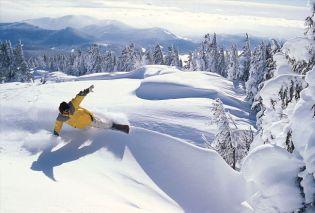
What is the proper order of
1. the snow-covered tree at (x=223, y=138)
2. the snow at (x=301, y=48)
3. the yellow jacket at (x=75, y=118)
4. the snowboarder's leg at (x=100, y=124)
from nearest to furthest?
the snow at (x=301, y=48), the yellow jacket at (x=75, y=118), the snowboarder's leg at (x=100, y=124), the snow-covered tree at (x=223, y=138)

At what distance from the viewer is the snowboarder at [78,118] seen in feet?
41.5

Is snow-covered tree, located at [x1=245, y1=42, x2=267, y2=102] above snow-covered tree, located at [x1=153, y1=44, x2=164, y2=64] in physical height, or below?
above

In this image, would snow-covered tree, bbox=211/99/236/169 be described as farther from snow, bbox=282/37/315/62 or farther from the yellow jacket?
snow, bbox=282/37/315/62

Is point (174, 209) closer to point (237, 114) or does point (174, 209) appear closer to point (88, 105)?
point (88, 105)

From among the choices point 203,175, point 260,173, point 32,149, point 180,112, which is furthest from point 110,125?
point 180,112

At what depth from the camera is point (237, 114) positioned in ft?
96.4

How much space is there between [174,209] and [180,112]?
12013 millimetres

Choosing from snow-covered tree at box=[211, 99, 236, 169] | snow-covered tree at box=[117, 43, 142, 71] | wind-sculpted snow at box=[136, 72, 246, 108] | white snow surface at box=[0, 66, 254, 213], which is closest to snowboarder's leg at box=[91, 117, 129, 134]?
white snow surface at box=[0, 66, 254, 213]

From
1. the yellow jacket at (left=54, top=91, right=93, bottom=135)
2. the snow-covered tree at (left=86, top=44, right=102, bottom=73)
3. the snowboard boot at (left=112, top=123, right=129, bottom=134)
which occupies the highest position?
the yellow jacket at (left=54, top=91, right=93, bottom=135)

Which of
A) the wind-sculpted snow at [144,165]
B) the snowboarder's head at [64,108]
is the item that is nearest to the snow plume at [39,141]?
the wind-sculpted snow at [144,165]

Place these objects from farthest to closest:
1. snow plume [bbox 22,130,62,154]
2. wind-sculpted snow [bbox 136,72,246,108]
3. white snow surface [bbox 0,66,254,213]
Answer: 1. wind-sculpted snow [bbox 136,72,246,108]
2. snow plume [bbox 22,130,62,154]
3. white snow surface [bbox 0,66,254,213]

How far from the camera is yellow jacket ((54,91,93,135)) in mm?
12712

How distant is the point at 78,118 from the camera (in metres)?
13.0

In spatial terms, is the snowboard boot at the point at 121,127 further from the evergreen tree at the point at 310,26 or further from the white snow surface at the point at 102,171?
the evergreen tree at the point at 310,26
